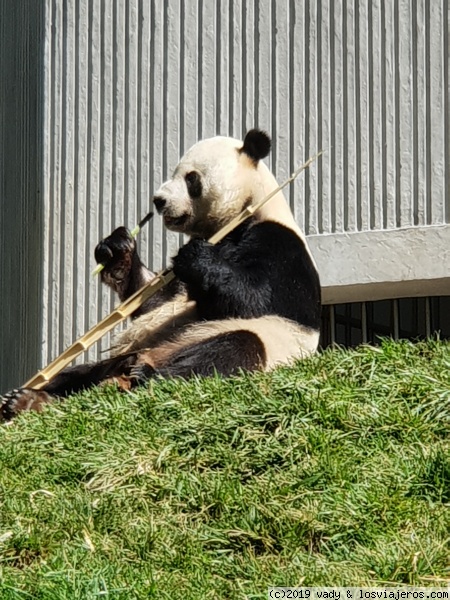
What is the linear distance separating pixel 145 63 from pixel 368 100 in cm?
199

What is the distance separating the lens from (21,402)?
814cm

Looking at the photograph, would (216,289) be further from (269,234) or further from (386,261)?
(386,261)

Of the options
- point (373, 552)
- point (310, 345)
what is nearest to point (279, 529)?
point (373, 552)

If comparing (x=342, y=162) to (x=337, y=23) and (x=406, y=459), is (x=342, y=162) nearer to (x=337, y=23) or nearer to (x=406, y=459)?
(x=337, y=23)

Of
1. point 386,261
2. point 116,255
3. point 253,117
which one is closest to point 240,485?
point 116,255

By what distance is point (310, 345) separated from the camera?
841cm

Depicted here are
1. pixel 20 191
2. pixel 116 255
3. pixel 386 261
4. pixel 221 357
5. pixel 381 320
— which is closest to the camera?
pixel 221 357

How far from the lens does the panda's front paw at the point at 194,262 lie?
820 centimetres

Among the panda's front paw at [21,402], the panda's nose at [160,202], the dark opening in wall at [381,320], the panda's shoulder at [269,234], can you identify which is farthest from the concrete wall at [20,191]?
the panda's shoulder at [269,234]

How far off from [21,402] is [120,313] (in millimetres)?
864

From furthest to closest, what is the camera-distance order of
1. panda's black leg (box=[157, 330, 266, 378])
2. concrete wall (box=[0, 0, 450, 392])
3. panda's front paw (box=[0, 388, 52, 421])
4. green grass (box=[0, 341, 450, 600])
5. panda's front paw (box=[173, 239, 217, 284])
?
concrete wall (box=[0, 0, 450, 392]) < panda's front paw (box=[173, 239, 217, 284]) < panda's front paw (box=[0, 388, 52, 421]) < panda's black leg (box=[157, 330, 266, 378]) < green grass (box=[0, 341, 450, 600])

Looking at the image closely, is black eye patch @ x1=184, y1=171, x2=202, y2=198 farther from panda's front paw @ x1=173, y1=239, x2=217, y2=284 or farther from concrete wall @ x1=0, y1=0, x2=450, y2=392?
concrete wall @ x1=0, y1=0, x2=450, y2=392

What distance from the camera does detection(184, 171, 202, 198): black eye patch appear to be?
9.01 metres

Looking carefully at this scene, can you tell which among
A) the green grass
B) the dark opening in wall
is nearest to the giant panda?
the green grass
